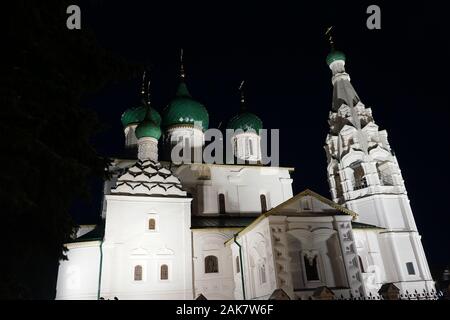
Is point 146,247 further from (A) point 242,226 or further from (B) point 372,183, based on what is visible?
(B) point 372,183

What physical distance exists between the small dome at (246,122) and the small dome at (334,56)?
8445mm

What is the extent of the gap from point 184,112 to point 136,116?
3444mm

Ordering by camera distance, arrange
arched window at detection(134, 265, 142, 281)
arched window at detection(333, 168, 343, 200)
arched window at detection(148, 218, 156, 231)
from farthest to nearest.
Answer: arched window at detection(333, 168, 343, 200) < arched window at detection(148, 218, 156, 231) < arched window at detection(134, 265, 142, 281)

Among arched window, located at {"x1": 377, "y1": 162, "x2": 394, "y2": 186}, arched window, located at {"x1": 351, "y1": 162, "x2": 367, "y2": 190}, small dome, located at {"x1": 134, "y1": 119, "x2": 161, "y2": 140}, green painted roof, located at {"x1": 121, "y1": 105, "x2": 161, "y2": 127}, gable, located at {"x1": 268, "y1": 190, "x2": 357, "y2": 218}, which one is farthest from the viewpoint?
green painted roof, located at {"x1": 121, "y1": 105, "x2": 161, "y2": 127}

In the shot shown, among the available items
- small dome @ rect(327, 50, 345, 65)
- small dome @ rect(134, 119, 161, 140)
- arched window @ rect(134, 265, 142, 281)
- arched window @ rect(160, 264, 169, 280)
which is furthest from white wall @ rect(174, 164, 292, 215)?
small dome @ rect(327, 50, 345, 65)

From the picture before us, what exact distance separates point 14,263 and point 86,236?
497 inches

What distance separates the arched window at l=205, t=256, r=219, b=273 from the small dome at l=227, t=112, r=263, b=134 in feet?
36.7

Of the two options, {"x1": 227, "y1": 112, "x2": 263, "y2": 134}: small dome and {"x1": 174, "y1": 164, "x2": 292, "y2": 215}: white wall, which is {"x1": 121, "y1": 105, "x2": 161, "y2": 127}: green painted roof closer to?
{"x1": 174, "y1": 164, "x2": 292, "y2": 215}: white wall

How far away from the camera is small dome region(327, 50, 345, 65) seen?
30141 mm

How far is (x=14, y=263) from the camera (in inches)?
257

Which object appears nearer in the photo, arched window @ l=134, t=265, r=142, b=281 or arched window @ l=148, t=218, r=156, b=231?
arched window @ l=134, t=265, r=142, b=281
